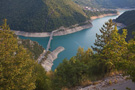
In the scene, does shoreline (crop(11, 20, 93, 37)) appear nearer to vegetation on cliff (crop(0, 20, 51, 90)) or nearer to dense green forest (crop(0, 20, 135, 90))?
dense green forest (crop(0, 20, 135, 90))

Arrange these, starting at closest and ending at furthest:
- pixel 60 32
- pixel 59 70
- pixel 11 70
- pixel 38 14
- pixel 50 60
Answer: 1. pixel 11 70
2. pixel 59 70
3. pixel 50 60
4. pixel 60 32
5. pixel 38 14

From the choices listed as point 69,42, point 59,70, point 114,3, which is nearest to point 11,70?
point 59,70

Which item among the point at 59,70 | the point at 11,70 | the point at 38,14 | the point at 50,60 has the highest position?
the point at 38,14

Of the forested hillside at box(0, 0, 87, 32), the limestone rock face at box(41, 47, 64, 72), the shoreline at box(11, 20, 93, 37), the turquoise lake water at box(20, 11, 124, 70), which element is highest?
the forested hillside at box(0, 0, 87, 32)

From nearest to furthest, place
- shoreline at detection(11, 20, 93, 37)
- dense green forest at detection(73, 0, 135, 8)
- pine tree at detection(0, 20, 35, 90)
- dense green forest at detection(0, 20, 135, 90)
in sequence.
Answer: pine tree at detection(0, 20, 35, 90) → dense green forest at detection(0, 20, 135, 90) → shoreline at detection(11, 20, 93, 37) → dense green forest at detection(73, 0, 135, 8)

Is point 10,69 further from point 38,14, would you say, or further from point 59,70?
point 38,14

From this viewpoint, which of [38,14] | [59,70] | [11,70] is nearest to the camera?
[11,70]

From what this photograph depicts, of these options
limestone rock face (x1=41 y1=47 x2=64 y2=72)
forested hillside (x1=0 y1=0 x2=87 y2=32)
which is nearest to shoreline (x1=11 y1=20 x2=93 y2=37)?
forested hillside (x1=0 y1=0 x2=87 y2=32)

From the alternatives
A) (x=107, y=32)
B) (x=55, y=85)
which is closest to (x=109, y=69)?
(x=55, y=85)
